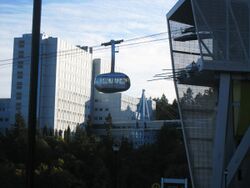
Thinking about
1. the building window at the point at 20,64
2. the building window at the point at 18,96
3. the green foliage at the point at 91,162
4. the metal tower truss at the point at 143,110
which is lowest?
the green foliage at the point at 91,162

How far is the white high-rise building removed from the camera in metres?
144

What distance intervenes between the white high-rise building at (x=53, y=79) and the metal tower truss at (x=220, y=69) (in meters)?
92.6

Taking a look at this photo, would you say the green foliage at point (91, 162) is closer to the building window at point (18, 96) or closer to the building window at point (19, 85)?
the building window at point (19, 85)

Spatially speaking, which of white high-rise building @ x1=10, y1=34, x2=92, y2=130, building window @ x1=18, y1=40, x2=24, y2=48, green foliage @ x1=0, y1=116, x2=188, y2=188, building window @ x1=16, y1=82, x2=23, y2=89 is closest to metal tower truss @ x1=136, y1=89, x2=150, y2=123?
white high-rise building @ x1=10, y1=34, x2=92, y2=130

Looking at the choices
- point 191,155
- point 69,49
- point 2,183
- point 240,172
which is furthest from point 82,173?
point 69,49

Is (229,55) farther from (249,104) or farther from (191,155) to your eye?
(191,155)

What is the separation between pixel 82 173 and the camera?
269 ft

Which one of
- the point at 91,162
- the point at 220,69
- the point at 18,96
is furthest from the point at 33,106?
the point at 18,96

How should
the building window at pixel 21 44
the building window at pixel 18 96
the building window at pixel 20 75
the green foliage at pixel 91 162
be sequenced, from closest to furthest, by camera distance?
the green foliage at pixel 91 162 < the building window at pixel 21 44 < the building window at pixel 20 75 < the building window at pixel 18 96

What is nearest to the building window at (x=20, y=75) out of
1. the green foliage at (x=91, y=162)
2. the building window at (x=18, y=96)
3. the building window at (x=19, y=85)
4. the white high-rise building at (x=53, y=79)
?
the white high-rise building at (x=53, y=79)

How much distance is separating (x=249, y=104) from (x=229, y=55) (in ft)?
16.4

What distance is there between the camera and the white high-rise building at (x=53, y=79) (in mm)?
143625

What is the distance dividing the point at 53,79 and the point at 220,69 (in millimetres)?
111657

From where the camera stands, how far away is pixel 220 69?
39.7 m
